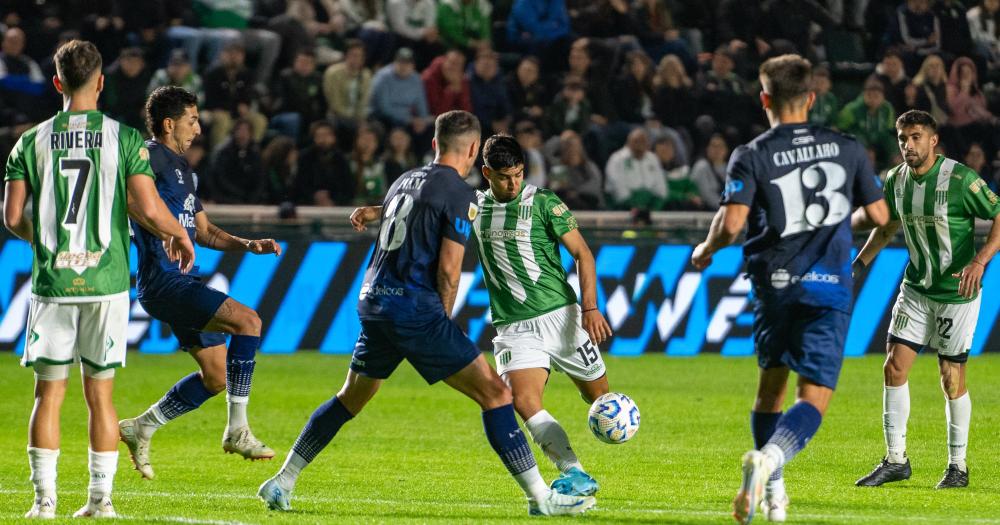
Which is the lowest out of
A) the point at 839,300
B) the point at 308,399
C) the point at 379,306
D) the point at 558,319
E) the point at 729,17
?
the point at 308,399

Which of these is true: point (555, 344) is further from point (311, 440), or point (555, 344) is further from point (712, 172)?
point (712, 172)

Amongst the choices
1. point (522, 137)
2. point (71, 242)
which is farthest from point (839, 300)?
point (522, 137)

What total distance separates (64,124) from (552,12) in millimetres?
15336

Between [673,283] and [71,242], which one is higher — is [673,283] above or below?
below

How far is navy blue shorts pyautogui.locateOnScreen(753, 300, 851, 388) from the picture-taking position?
687 centimetres

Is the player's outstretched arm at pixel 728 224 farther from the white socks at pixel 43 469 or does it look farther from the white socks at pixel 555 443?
the white socks at pixel 43 469

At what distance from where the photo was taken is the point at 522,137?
19.2 meters

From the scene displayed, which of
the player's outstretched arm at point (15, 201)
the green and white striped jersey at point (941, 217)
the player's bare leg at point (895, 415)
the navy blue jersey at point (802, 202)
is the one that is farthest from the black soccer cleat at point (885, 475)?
the player's outstretched arm at point (15, 201)

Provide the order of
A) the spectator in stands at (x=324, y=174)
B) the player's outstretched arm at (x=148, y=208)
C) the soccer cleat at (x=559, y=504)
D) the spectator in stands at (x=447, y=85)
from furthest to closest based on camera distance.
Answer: the spectator in stands at (x=447, y=85) → the spectator in stands at (x=324, y=174) → the soccer cleat at (x=559, y=504) → the player's outstretched arm at (x=148, y=208)

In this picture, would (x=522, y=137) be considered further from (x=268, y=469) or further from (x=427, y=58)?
(x=268, y=469)

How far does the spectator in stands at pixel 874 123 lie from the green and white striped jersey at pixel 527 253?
42.2 feet

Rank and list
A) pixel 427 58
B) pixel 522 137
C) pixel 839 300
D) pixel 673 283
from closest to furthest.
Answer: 1. pixel 839 300
2. pixel 673 283
3. pixel 522 137
4. pixel 427 58

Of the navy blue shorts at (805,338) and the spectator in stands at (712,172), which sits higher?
the navy blue shorts at (805,338)

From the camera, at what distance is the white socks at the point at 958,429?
8.96 meters
